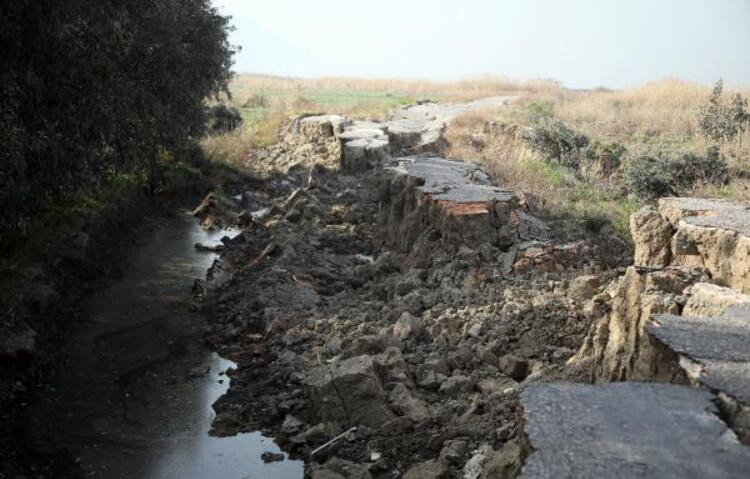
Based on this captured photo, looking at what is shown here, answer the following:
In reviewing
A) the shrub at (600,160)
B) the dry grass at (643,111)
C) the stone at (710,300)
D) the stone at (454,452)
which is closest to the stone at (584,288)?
the stone at (710,300)

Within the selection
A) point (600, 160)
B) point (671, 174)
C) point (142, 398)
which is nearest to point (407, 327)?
point (142, 398)

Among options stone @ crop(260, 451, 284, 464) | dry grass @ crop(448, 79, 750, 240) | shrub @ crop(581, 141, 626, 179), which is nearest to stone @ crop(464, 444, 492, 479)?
stone @ crop(260, 451, 284, 464)

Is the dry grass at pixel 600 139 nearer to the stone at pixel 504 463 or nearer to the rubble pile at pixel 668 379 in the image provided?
the rubble pile at pixel 668 379

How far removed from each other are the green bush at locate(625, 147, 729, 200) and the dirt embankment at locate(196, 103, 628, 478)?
247cm

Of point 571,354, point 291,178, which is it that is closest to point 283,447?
point 571,354

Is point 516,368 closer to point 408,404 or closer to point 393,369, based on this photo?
point 408,404

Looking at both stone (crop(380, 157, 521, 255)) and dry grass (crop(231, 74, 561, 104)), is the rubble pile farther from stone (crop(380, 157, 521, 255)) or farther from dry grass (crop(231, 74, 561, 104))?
dry grass (crop(231, 74, 561, 104))

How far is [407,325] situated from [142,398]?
327cm

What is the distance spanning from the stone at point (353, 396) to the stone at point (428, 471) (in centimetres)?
108

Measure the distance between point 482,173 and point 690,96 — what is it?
498 inches

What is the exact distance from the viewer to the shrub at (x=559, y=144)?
15.5 meters

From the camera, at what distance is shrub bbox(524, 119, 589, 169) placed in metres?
15.5

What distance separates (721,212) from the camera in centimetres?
757

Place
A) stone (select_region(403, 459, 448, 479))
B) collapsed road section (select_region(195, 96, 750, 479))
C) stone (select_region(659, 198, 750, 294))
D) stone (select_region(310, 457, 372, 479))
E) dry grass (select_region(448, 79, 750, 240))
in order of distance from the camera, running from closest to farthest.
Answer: collapsed road section (select_region(195, 96, 750, 479)) < stone (select_region(403, 459, 448, 479)) < stone (select_region(310, 457, 372, 479)) < stone (select_region(659, 198, 750, 294)) < dry grass (select_region(448, 79, 750, 240))
